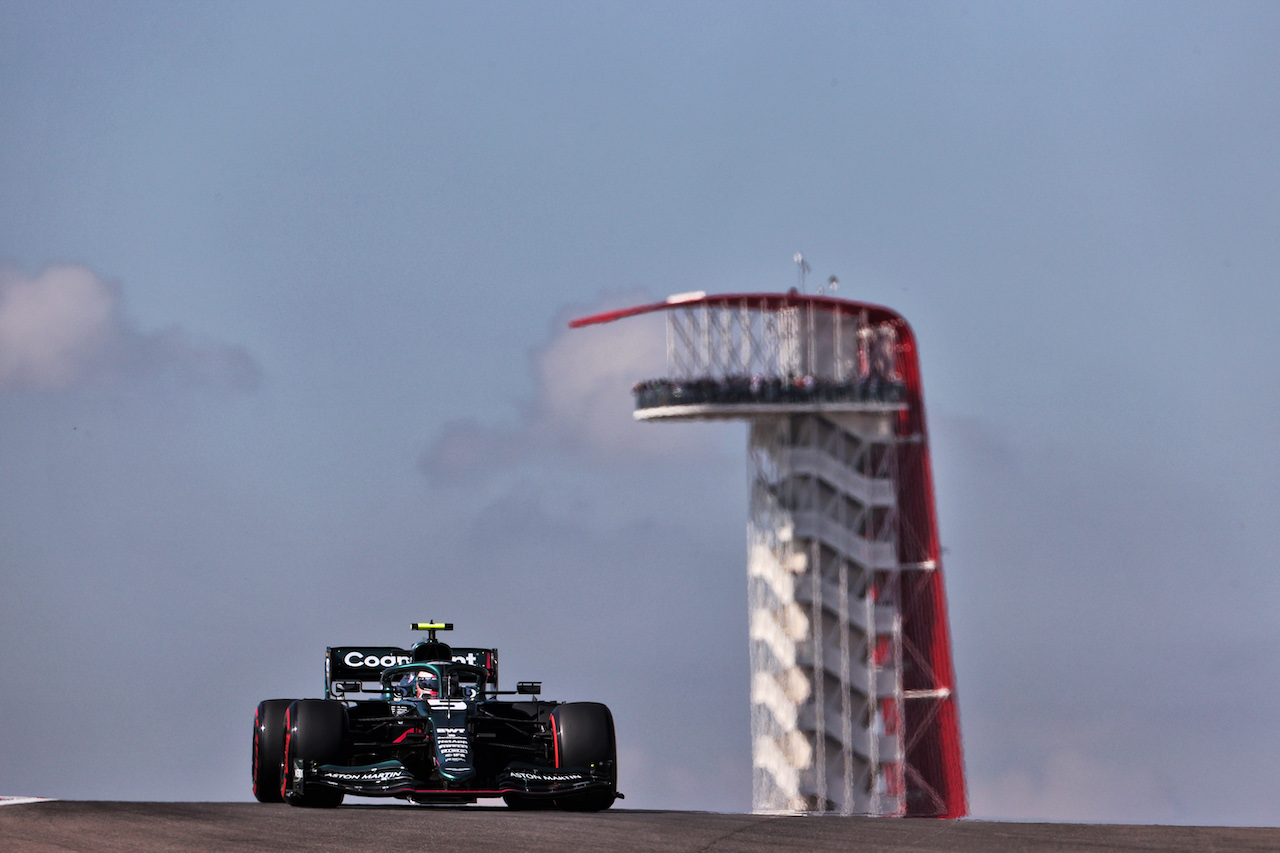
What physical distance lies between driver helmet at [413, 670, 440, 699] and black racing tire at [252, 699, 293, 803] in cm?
261

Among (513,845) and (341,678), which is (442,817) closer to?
(513,845)

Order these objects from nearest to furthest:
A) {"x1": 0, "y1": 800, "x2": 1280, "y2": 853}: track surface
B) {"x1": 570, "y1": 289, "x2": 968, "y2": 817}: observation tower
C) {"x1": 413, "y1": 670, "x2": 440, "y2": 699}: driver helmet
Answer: {"x1": 0, "y1": 800, "x2": 1280, "y2": 853}: track surface < {"x1": 413, "y1": 670, "x2": 440, "y2": 699}: driver helmet < {"x1": 570, "y1": 289, "x2": 968, "y2": 817}: observation tower

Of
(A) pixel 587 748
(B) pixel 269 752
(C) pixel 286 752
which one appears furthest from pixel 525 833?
(B) pixel 269 752

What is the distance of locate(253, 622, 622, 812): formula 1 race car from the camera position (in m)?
26.3

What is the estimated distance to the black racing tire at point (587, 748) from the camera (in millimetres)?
26984

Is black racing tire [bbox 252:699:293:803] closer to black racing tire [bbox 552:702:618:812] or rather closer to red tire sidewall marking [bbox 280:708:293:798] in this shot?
red tire sidewall marking [bbox 280:708:293:798]

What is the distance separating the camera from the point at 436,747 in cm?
2709

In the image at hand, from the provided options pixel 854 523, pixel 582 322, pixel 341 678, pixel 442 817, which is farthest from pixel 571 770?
pixel 854 523

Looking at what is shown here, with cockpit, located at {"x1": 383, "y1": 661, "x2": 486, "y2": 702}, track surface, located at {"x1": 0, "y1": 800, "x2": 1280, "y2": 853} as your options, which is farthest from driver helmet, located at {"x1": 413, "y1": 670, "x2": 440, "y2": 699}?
track surface, located at {"x1": 0, "y1": 800, "x2": 1280, "y2": 853}

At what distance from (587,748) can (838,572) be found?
64902mm

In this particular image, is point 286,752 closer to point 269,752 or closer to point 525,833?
point 269,752

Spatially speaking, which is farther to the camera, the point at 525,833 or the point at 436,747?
the point at 436,747

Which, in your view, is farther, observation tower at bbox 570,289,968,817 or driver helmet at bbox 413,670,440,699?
observation tower at bbox 570,289,968,817

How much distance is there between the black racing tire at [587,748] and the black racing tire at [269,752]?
4.08m
